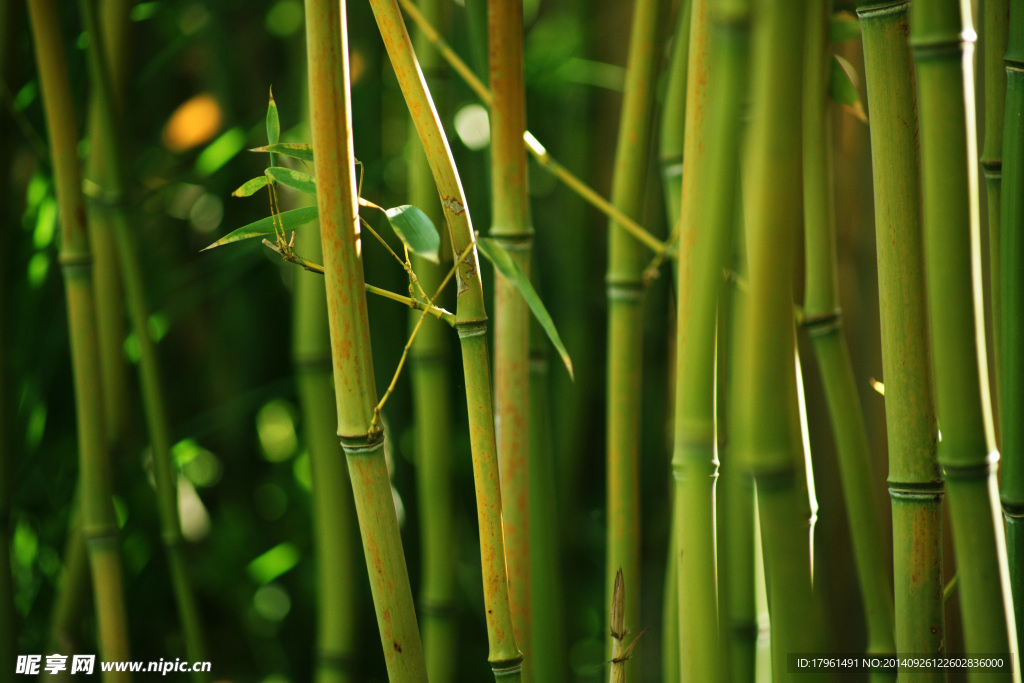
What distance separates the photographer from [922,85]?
26cm

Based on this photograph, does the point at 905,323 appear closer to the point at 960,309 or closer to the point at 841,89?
the point at 960,309

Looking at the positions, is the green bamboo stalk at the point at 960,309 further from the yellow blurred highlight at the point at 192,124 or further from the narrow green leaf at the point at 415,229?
the yellow blurred highlight at the point at 192,124

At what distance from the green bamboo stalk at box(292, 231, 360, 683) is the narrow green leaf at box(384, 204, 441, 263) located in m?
0.23

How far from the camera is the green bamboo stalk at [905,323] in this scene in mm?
267

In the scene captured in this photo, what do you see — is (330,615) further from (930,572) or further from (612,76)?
(612,76)

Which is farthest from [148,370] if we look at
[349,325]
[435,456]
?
[349,325]

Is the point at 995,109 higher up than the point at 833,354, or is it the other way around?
the point at 995,109

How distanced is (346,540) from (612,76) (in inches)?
19.6

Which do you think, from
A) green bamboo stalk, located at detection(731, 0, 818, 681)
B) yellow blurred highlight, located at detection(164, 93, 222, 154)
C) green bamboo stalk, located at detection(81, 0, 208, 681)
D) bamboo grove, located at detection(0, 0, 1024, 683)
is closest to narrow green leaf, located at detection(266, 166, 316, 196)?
bamboo grove, located at detection(0, 0, 1024, 683)

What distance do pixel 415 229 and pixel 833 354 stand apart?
0.77 ft

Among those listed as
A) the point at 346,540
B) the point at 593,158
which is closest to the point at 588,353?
the point at 593,158

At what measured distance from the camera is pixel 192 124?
0.79 meters

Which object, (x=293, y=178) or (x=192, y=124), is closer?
(x=293, y=178)

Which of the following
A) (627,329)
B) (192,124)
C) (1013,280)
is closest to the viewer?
(1013,280)
